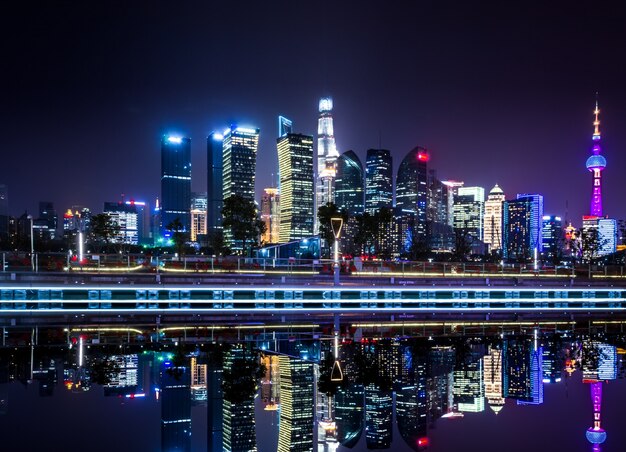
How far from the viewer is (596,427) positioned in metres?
10.1

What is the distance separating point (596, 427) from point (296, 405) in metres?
5.64

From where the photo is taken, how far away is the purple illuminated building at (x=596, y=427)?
9266 mm

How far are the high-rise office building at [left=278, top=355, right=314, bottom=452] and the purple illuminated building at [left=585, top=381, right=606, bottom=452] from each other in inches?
185

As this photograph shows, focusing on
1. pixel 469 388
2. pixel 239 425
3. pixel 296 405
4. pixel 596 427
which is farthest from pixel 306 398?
pixel 596 427

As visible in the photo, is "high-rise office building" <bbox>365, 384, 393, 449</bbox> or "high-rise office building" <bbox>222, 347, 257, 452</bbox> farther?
"high-rise office building" <bbox>365, 384, 393, 449</bbox>

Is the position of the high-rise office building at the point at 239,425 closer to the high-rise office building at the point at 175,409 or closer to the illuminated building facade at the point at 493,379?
the high-rise office building at the point at 175,409

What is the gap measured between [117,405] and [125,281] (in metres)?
20.7

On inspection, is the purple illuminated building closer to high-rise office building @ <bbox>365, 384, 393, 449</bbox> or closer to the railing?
high-rise office building @ <bbox>365, 384, 393, 449</bbox>

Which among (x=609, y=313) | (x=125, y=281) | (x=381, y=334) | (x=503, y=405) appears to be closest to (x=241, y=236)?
(x=125, y=281)

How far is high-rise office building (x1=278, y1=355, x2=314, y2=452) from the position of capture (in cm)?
924

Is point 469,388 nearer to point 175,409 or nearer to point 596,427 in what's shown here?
point 596,427

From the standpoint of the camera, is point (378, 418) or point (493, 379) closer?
point (378, 418)

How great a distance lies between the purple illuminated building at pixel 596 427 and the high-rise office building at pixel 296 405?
15.4ft

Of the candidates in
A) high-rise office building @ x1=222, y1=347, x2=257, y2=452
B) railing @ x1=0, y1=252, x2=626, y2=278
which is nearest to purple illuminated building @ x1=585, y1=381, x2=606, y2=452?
high-rise office building @ x1=222, y1=347, x2=257, y2=452
